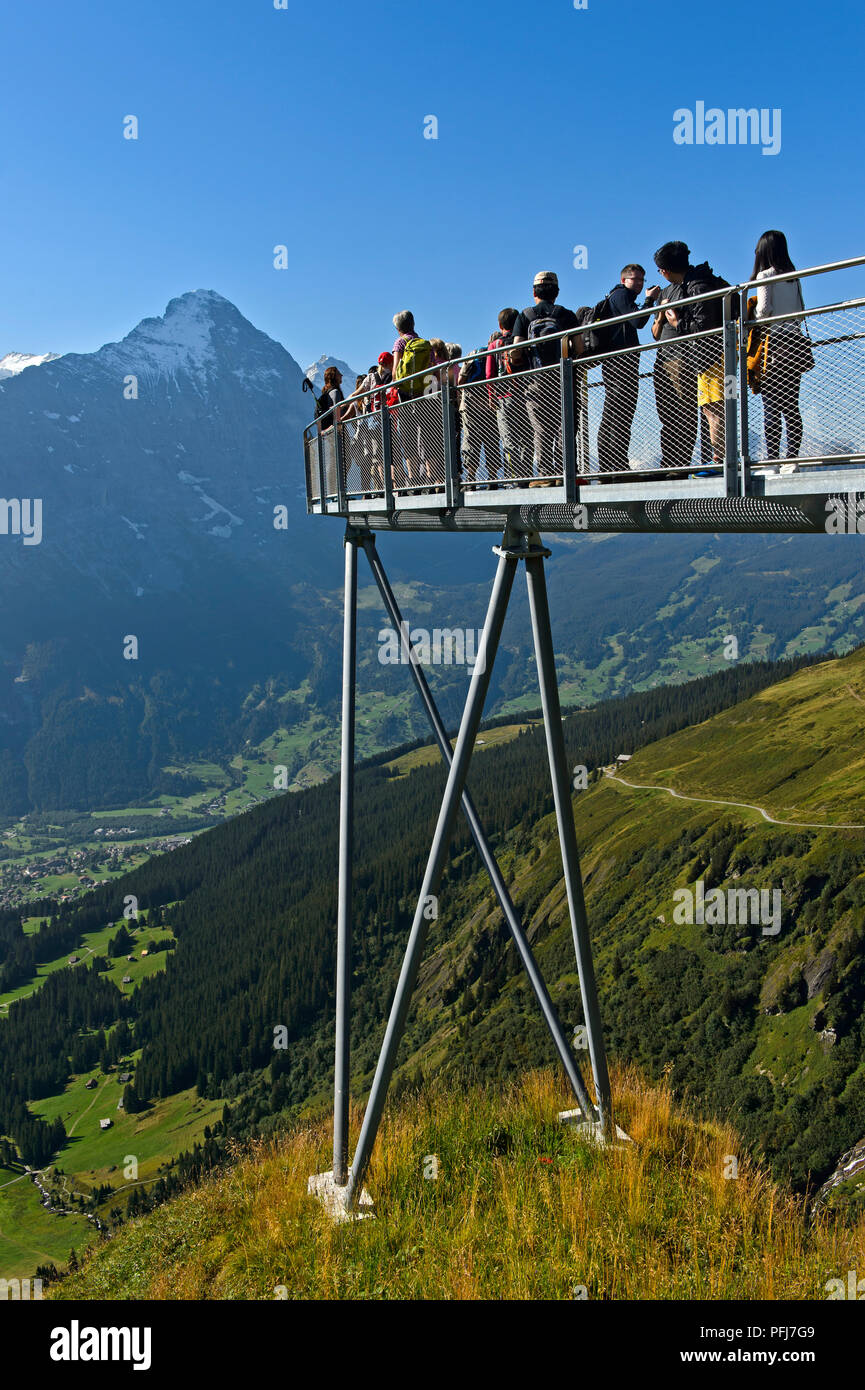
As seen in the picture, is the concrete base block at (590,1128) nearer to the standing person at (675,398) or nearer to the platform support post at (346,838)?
the platform support post at (346,838)

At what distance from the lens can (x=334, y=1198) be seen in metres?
11.6

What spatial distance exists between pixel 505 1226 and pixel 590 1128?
108 inches

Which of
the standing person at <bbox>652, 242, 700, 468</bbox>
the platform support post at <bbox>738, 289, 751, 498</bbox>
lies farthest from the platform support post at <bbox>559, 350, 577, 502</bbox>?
the platform support post at <bbox>738, 289, 751, 498</bbox>

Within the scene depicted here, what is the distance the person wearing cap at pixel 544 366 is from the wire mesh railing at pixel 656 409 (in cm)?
2

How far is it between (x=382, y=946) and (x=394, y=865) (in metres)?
16.6

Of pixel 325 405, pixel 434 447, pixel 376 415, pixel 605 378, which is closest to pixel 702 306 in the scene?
pixel 605 378

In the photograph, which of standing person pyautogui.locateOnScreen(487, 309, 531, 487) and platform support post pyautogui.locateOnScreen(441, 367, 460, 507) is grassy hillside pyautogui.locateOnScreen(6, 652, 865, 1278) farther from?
standing person pyautogui.locateOnScreen(487, 309, 531, 487)

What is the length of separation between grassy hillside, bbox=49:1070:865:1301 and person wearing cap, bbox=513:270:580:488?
7987mm

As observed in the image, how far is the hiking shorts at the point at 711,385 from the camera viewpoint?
6.98m

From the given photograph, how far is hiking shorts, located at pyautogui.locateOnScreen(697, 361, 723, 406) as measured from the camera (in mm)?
6980

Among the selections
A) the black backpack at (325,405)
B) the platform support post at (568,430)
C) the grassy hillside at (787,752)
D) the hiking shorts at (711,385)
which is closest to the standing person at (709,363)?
the hiking shorts at (711,385)

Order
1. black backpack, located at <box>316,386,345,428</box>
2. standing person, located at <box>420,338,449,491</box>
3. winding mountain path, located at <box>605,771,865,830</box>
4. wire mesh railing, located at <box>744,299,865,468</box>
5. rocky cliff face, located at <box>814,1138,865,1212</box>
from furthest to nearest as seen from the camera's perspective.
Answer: winding mountain path, located at <box>605,771,865,830</box>
rocky cliff face, located at <box>814,1138,865,1212</box>
black backpack, located at <box>316,386,345,428</box>
standing person, located at <box>420,338,449,491</box>
wire mesh railing, located at <box>744,299,865,468</box>
